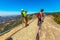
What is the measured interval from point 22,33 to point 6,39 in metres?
2.79

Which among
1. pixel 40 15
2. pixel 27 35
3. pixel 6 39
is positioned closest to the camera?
pixel 40 15

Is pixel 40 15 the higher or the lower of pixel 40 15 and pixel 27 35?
the higher

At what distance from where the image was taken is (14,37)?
19.9 meters

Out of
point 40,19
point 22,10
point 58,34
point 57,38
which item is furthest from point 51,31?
point 40,19

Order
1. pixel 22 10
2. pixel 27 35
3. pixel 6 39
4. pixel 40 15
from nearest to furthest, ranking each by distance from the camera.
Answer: pixel 40 15 < pixel 6 39 < pixel 27 35 < pixel 22 10

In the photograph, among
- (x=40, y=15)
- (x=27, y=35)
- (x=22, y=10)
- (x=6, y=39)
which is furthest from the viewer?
(x=22, y=10)

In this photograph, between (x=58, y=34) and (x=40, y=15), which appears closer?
(x=40, y=15)

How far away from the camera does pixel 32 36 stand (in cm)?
2030

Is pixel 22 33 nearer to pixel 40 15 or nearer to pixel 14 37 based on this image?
pixel 14 37

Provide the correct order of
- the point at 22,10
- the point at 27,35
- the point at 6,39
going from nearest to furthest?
the point at 6,39 → the point at 27,35 → the point at 22,10

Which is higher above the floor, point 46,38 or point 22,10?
point 22,10

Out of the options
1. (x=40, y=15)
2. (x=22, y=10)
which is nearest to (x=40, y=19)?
(x=40, y=15)

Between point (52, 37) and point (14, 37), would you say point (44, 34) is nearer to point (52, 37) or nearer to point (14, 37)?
point (52, 37)

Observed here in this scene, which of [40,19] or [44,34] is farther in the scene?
[44,34]
